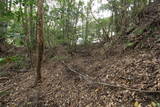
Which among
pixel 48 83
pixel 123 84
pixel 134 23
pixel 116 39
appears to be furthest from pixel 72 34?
pixel 123 84

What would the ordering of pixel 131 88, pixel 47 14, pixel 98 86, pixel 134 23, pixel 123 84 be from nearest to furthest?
pixel 131 88, pixel 123 84, pixel 98 86, pixel 134 23, pixel 47 14

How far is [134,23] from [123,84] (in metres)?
3.79

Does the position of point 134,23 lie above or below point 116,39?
above

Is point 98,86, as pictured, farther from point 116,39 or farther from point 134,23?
point 134,23

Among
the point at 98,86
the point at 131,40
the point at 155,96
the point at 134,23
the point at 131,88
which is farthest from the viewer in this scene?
the point at 134,23

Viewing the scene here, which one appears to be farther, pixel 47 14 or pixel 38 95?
A: pixel 47 14

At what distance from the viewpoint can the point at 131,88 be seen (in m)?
3.00

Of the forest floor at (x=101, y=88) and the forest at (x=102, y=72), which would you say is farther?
the forest at (x=102, y=72)

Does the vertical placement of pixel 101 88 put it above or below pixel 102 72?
below

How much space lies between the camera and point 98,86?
11.9 ft

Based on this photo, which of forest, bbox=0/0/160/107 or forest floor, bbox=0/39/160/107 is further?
forest, bbox=0/0/160/107

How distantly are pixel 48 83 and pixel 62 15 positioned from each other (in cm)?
466

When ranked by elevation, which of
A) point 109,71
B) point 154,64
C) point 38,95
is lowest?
point 38,95

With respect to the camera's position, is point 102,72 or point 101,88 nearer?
point 101,88
